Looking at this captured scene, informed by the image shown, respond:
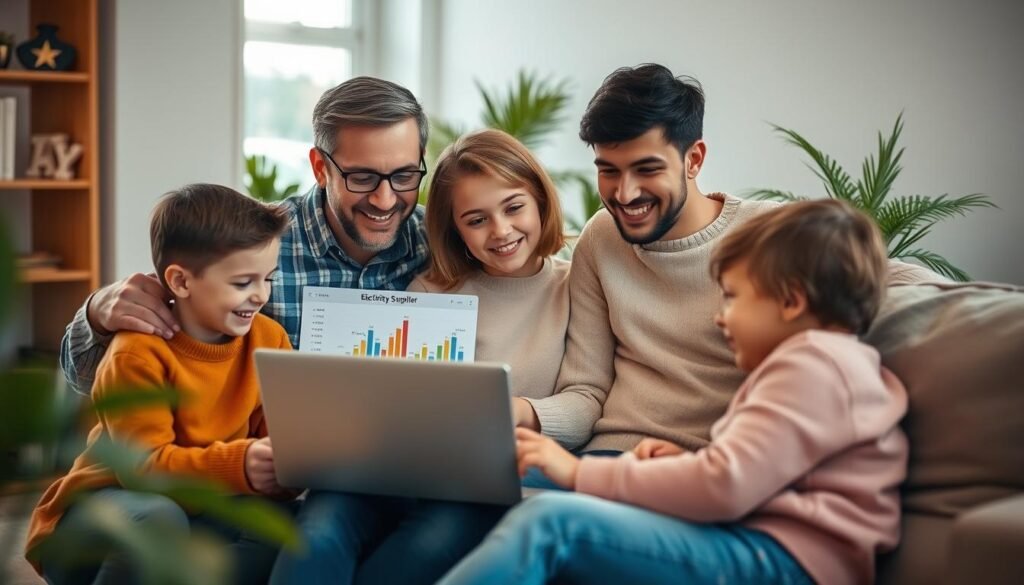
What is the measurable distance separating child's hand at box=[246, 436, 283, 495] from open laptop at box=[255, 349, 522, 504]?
7 cm

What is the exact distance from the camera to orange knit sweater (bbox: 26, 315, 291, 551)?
1.86 metres

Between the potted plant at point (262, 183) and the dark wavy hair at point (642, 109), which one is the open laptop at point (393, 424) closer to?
the dark wavy hair at point (642, 109)

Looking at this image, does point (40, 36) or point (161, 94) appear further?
point (161, 94)

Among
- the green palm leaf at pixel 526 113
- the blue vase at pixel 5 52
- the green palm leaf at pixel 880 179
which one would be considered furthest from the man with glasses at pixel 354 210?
the blue vase at pixel 5 52

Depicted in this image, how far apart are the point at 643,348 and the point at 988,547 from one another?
2.70 ft

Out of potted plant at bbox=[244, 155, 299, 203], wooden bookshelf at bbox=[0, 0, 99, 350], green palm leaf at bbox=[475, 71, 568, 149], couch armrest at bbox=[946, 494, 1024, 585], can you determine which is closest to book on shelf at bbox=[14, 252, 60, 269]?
wooden bookshelf at bbox=[0, 0, 99, 350]

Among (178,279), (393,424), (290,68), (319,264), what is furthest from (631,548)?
(290,68)

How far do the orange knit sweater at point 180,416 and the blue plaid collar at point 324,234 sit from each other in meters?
0.30

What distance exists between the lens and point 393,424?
1.66 metres

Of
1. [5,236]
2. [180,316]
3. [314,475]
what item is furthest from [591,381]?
[5,236]

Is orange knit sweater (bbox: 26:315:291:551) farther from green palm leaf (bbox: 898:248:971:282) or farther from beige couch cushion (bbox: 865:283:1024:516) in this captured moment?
green palm leaf (bbox: 898:248:971:282)

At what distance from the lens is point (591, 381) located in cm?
217

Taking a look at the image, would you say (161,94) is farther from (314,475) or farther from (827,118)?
(314,475)

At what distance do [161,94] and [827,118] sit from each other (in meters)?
2.35
